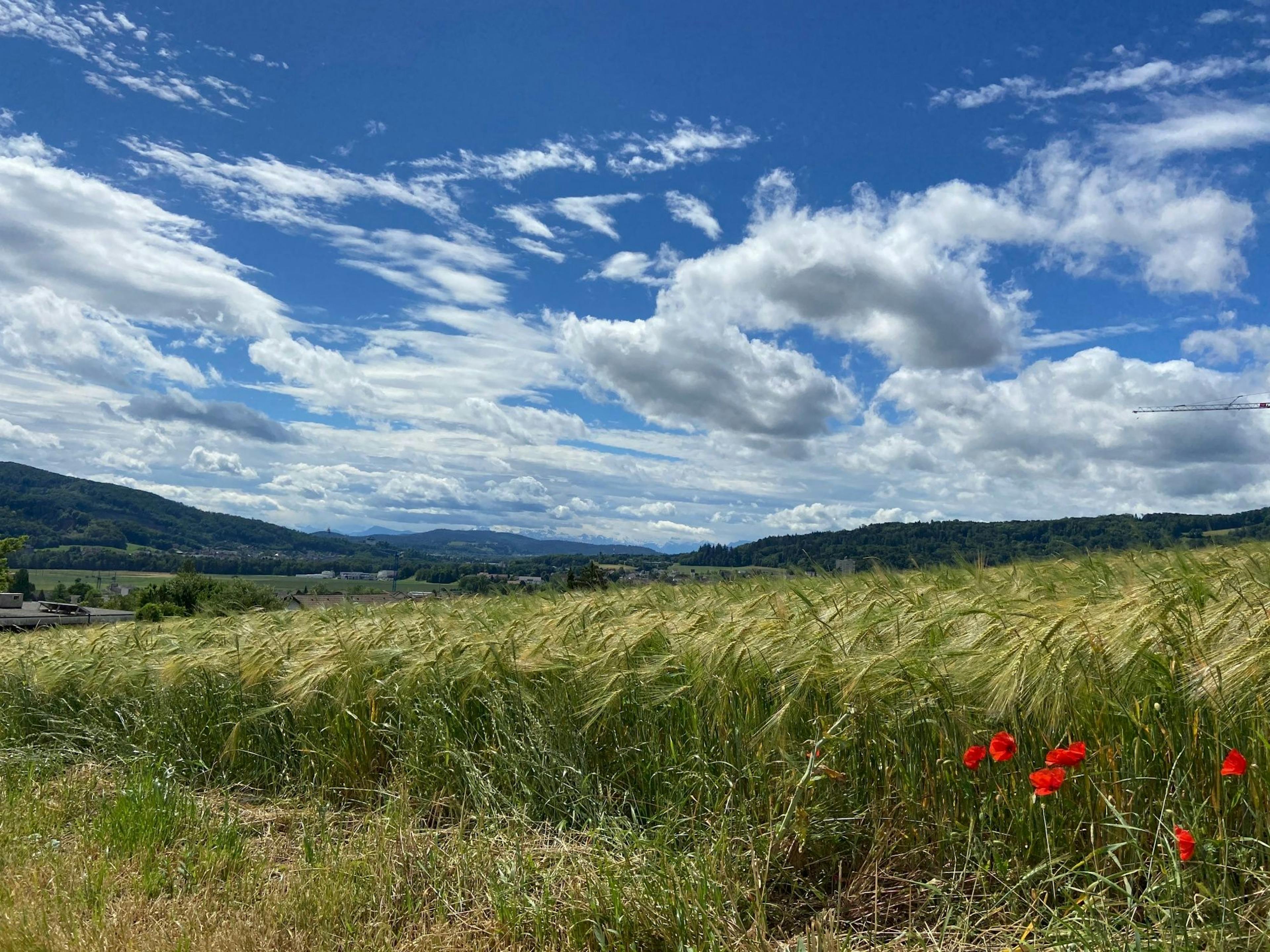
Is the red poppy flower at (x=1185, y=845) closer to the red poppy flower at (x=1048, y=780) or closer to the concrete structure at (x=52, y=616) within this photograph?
the red poppy flower at (x=1048, y=780)

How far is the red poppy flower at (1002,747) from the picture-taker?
8.57 feet

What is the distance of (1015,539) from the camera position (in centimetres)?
1154

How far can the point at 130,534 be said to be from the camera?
169 meters

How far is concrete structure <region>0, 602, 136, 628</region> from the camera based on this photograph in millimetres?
14836

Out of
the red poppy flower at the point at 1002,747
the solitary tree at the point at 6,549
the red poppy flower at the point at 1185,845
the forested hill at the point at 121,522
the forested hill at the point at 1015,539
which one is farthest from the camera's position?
the forested hill at the point at 121,522

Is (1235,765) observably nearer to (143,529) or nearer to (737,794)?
(737,794)

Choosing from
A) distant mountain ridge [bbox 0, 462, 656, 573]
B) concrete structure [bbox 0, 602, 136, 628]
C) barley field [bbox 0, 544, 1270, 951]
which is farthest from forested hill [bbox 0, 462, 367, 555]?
barley field [bbox 0, 544, 1270, 951]

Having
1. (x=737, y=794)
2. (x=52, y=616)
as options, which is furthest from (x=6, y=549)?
(x=737, y=794)

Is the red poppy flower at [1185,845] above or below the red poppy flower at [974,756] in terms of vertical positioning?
below

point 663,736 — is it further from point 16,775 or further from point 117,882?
point 16,775

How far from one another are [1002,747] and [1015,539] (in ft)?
32.1

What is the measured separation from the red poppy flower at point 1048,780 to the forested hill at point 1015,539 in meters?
4.10

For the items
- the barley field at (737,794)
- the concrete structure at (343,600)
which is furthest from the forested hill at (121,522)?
the barley field at (737,794)

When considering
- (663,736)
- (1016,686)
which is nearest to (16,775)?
(663,736)
